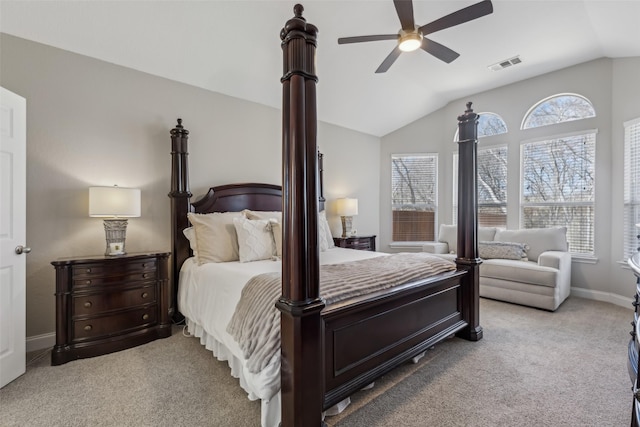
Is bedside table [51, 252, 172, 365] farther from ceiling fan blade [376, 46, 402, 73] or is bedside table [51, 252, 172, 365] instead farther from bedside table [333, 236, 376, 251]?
ceiling fan blade [376, 46, 402, 73]

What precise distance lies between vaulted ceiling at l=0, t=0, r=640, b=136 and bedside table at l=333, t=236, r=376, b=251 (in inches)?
79.7

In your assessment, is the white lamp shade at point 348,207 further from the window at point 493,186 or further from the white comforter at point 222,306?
the window at point 493,186

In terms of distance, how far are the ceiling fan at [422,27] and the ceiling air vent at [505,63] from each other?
1.61 meters

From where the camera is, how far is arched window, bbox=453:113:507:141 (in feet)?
16.3

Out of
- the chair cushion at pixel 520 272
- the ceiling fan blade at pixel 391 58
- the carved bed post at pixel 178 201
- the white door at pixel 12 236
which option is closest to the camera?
the white door at pixel 12 236

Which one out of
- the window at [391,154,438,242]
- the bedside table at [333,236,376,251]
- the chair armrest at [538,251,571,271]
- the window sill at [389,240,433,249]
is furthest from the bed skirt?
the window at [391,154,438,242]

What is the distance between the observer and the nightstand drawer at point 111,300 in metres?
2.44

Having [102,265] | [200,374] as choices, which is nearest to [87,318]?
[102,265]

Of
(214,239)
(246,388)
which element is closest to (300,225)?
(246,388)

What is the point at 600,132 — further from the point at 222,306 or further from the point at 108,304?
the point at 108,304

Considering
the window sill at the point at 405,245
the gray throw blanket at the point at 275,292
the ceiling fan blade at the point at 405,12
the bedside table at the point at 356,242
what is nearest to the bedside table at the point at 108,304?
the gray throw blanket at the point at 275,292

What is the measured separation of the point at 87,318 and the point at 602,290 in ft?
19.1

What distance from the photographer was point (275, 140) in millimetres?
4215

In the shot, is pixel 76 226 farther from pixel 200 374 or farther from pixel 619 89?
pixel 619 89
